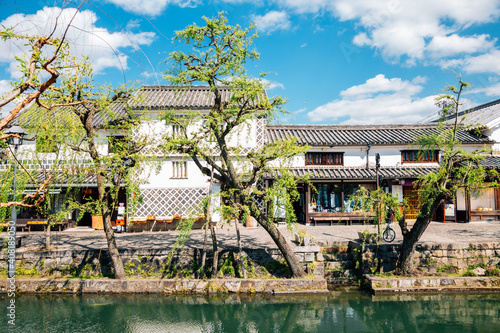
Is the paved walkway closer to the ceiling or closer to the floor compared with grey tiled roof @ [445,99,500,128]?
closer to the floor

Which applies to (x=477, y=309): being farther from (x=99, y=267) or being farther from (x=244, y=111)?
(x=99, y=267)

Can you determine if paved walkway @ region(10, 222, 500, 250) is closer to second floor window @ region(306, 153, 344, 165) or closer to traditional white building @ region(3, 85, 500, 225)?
traditional white building @ region(3, 85, 500, 225)

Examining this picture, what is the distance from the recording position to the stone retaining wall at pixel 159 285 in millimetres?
11367

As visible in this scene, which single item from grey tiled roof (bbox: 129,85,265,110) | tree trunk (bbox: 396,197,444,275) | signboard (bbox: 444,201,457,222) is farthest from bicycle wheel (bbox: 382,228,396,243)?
grey tiled roof (bbox: 129,85,265,110)

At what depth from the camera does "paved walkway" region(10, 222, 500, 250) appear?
1380 cm

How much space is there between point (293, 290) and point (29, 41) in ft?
35.4

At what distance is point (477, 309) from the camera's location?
33.9 ft

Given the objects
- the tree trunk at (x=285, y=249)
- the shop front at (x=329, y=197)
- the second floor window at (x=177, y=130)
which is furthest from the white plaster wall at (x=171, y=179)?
the tree trunk at (x=285, y=249)

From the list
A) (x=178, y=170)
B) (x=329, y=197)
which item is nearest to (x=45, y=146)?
(x=178, y=170)

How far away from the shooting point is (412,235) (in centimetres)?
1150

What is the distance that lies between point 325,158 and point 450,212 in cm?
873

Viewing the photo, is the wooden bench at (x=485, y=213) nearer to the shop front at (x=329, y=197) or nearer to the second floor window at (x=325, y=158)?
the shop front at (x=329, y=197)

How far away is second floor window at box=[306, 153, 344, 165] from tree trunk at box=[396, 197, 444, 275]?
9789 mm

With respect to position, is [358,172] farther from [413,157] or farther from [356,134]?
[413,157]
